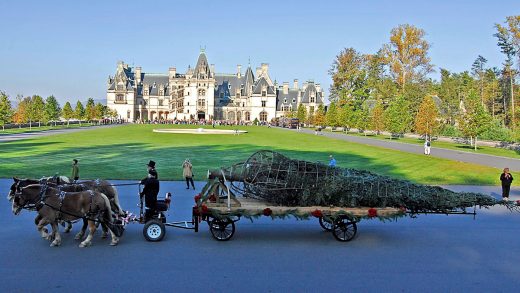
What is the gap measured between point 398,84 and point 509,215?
66853mm

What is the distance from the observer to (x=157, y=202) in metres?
12.4

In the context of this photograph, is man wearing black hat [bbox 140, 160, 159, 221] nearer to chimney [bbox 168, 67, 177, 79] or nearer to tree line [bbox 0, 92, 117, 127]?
tree line [bbox 0, 92, 117, 127]

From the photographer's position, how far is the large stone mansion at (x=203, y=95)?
145 meters

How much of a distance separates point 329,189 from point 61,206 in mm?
6441

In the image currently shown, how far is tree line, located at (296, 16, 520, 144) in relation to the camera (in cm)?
5722

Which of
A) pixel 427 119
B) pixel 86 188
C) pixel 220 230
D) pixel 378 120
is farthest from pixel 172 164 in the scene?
pixel 378 120

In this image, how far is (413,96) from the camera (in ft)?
254

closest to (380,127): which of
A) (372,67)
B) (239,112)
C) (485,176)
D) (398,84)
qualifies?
(398,84)

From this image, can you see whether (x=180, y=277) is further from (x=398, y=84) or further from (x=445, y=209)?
(x=398, y=84)

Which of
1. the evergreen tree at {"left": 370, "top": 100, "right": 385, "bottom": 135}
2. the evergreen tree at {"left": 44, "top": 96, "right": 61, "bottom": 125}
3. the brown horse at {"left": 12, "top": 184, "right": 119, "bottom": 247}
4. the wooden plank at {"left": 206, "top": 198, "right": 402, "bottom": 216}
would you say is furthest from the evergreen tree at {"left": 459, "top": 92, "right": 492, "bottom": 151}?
the evergreen tree at {"left": 44, "top": 96, "right": 61, "bottom": 125}

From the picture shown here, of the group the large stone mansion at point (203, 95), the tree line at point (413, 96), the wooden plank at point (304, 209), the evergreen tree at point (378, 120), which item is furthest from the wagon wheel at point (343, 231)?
the large stone mansion at point (203, 95)

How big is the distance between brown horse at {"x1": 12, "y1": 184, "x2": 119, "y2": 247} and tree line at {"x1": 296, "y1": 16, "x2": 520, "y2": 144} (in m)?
43.9

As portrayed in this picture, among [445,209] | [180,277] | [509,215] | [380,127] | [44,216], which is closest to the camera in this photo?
[180,277]

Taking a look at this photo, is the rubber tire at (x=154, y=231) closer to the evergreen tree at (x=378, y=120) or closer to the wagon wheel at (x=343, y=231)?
the wagon wheel at (x=343, y=231)
